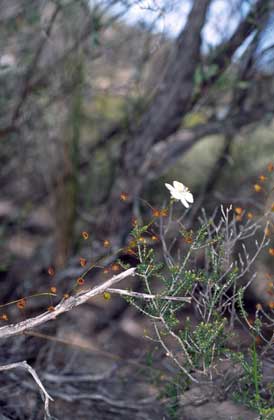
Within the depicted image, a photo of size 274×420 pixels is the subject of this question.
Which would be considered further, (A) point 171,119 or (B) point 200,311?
(A) point 171,119

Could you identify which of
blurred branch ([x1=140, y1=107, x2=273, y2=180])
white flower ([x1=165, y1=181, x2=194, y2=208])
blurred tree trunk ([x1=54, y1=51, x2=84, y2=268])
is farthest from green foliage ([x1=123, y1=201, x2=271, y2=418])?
blurred tree trunk ([x1=54, y1=51, x2=84, y2=268])

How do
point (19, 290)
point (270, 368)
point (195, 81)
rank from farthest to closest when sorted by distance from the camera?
point (19, 290)
point (195, 81)
point (270, 368)

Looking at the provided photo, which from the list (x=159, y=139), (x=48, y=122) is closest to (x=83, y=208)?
(x=48, y=122)

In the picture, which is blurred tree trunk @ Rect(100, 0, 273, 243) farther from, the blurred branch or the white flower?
the white flower

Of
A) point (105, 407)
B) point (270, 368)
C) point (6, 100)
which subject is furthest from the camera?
point (6, 100)

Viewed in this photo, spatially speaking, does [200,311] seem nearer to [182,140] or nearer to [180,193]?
[180,193]

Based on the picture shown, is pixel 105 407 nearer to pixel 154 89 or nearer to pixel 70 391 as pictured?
pixel 70 391

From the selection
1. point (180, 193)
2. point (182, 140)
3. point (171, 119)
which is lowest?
point (182, 140)

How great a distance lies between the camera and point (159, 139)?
411 centimetres

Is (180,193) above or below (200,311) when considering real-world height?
above

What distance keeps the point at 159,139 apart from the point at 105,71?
60.2 inches

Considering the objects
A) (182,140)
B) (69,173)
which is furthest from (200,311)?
(69,173)

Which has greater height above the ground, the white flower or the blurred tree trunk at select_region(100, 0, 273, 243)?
the white flower

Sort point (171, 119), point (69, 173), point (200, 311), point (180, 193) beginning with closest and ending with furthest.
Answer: point (180, 193)
point (200, 311)
point (171, 119)
point (69, 173)
